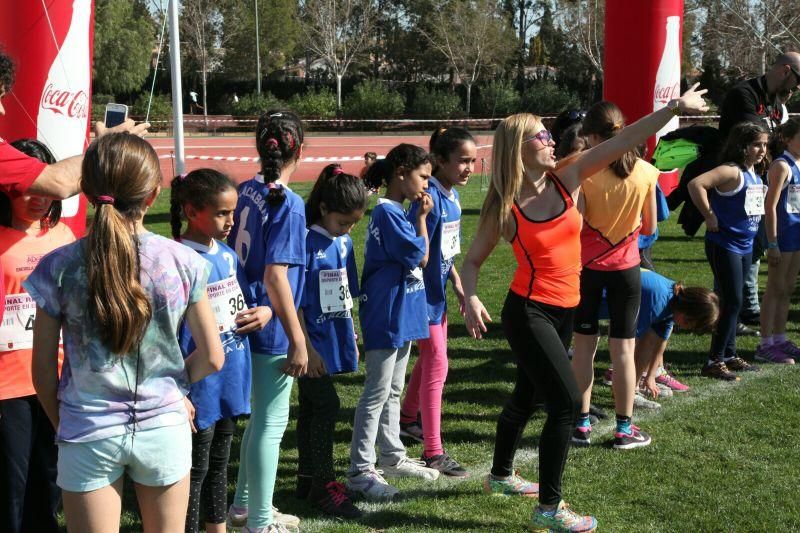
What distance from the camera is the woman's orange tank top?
393 cm

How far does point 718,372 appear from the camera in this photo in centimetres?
641

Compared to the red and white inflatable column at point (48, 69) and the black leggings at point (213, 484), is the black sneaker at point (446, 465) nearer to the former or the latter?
the black leggings at point (213, 484)

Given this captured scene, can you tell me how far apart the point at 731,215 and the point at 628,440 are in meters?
2.18

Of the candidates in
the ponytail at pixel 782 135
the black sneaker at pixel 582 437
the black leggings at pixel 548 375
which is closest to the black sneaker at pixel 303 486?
the black leggings at pixel 548 375

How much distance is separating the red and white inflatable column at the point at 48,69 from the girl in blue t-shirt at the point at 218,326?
268cm

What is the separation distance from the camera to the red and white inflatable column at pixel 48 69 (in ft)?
18.3

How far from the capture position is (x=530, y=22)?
71.7 metres

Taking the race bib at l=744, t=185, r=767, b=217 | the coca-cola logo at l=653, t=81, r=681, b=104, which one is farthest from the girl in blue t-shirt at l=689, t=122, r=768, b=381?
the coca-cola logo at l=653, t=81, r=681, b=104

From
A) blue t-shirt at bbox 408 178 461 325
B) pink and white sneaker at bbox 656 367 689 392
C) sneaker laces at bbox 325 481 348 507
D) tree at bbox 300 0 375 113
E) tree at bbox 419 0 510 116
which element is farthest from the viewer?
tree at bbox 300 0 375 113

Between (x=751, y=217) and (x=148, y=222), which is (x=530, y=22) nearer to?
(x=148, y=222)

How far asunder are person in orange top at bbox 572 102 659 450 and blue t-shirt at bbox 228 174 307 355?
6.35ft

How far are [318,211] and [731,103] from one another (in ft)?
15.8

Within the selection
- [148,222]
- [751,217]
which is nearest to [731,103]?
[751,217]

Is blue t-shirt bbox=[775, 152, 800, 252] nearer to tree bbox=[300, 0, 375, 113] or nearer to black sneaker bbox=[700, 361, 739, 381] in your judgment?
black sneaker bbox=[700, 361, 739, 381]
